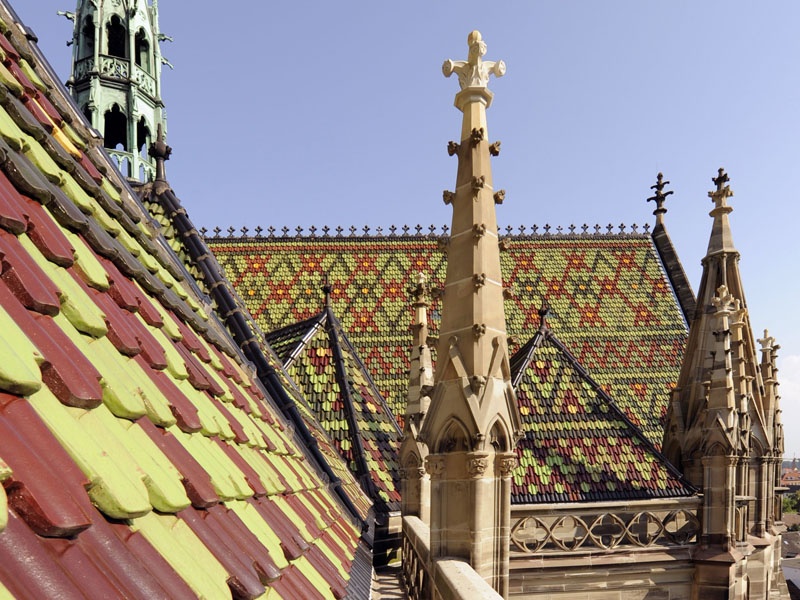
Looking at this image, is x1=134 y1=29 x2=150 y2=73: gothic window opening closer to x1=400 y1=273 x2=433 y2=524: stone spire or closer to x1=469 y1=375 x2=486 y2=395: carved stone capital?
x1=400 y1=273 x2=433 y2=524: stone spire

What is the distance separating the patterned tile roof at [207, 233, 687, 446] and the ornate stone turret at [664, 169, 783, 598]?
3.23 meters

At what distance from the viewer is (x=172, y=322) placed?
273 cm

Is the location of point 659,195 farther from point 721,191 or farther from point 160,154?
point 160,154

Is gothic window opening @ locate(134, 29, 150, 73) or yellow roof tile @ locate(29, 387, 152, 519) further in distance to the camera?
gothic window opening @ locate(134, 29, 150, 73)

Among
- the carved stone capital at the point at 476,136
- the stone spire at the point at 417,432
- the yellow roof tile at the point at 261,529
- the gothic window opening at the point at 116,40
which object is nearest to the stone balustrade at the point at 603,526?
the stone spire at the point at 417,432

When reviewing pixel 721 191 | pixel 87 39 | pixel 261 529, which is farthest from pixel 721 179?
pixel 87 39

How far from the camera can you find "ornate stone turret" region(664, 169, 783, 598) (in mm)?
8547

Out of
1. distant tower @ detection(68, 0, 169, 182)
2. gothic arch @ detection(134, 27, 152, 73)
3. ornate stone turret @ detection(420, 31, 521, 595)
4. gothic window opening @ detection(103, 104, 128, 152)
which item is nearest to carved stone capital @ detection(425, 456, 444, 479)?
ornate stone turret @ detection(420, 31, 521, 595)

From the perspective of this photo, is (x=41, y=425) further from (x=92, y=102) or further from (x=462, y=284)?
(x=92, y=102)

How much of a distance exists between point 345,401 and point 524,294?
9.26 meters

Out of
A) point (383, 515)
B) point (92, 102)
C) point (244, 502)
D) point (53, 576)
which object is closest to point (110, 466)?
point (53, 576)

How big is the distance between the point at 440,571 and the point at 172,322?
2205mm

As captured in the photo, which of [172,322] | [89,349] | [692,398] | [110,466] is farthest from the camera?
[692,398]

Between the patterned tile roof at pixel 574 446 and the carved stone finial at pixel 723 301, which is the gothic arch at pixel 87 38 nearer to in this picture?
the patterned tile roof at pixel 574 446
